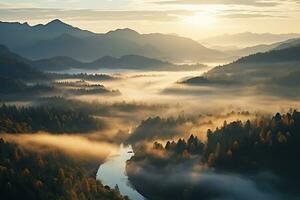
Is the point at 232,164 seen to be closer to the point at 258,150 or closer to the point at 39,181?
the point at 258,150

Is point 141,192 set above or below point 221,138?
below

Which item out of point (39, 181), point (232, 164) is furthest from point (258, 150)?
point (39, 181)

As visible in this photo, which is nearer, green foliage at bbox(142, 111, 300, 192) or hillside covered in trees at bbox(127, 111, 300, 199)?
hillside covered in trees at bbox(127, 111, 300, 199)

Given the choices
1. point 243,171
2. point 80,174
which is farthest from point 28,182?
point 243,171

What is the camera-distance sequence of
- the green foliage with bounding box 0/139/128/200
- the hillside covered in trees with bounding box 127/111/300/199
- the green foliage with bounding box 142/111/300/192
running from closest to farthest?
the green foliage with bounding box 0/139/128/200 → the hillside covered in trees with bounding box 127/111/300/199 → the green foliage with bounding box 142/111/300/192

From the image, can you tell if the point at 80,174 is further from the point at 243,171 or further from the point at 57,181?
the point at 243,171

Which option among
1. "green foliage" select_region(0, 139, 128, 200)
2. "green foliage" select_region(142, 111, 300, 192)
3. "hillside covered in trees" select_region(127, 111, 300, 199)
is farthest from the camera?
"green foliage" select_region(142, 111, 300, 192)

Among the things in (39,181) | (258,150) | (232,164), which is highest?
(258,150)

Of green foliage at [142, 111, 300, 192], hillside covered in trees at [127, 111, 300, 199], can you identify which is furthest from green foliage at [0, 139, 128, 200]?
green foliage at [142, 111, 300, 192]

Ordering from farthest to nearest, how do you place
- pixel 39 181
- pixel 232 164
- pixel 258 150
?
pixel 232 164 < pixel 258 150 < pixel 39 181

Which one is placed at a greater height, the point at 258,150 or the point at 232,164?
the point at 258,150

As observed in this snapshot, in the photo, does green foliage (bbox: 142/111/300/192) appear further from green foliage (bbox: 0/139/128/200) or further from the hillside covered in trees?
green foliage (bbox: 0/139/128/200)
